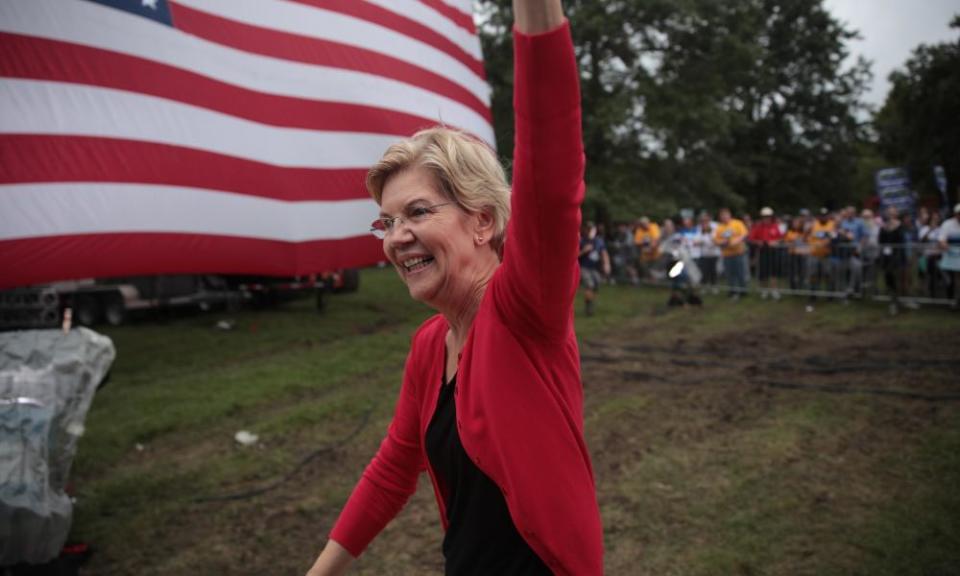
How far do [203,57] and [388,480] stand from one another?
3.10 metres

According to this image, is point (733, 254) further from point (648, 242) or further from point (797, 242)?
point (648, 242)

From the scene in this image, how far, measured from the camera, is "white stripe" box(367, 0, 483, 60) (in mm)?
5047

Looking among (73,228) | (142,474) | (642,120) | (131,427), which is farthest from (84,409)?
(642,120)

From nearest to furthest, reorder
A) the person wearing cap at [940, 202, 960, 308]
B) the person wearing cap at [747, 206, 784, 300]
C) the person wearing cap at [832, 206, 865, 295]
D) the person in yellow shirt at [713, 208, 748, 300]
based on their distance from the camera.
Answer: the person wearing cap at [940, 202, 960, 308], the person wearing cap at [832, 206, 865, 295], the person in yellow shirt at [713, 208, 748, 300], the person wearing cap at [747, 206, 784, 300]

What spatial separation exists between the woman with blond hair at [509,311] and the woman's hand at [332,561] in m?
0.31

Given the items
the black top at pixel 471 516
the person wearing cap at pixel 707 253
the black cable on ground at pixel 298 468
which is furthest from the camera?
the person wearing cap at pixel 707 253

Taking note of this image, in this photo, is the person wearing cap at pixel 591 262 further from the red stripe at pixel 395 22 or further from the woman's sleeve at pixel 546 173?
the woman's sleeve at pixel 546 173

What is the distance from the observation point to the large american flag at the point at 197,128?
3246 mm

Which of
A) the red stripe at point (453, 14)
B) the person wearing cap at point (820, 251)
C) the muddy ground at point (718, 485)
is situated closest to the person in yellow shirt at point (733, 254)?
the person wearing cap at point (820, 251)

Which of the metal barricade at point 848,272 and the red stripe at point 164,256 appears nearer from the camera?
the red stripe at point 164,256

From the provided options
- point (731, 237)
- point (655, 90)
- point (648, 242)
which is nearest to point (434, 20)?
point (731, 237)

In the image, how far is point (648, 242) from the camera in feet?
59.9

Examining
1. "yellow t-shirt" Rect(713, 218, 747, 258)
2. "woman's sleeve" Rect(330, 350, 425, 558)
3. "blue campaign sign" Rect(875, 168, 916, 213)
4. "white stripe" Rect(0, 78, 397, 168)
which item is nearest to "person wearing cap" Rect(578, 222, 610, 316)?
"yellow t-shirt" Rect(713, 218, 747, 258)

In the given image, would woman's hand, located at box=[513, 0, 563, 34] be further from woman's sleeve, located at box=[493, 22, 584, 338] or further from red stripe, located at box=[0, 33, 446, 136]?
red stripe, located at box=[0, 33, 446, 136]
